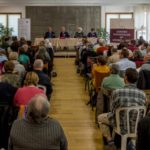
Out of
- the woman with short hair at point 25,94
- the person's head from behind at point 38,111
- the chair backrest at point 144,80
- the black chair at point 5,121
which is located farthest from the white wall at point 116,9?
the person's head from behind at point 38,111

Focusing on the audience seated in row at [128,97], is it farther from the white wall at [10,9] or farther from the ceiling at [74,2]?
the white wall at [10,9]

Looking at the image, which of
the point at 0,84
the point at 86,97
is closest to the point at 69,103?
the point at 86,97

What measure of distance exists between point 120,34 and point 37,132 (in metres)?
8.62

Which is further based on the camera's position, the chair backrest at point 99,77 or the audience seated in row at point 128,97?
the chair backrest at point 99,77

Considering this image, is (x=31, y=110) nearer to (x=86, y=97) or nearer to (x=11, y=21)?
(x=86, y=97)

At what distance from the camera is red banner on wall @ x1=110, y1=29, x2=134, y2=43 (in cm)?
1119

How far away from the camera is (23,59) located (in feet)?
27.7

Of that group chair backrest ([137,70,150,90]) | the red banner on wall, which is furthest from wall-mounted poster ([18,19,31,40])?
chair backrest ([137,70,150,90])

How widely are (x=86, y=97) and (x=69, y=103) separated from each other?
2.19 ft

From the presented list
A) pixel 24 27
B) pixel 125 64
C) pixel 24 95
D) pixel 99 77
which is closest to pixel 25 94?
pixel 24 95

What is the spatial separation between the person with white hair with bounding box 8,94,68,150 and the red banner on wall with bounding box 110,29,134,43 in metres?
8.47

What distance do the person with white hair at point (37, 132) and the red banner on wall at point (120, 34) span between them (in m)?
8.47

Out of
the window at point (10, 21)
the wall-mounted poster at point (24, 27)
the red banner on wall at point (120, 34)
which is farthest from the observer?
the window at point (10, 21)

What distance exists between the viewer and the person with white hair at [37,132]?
116 inches
